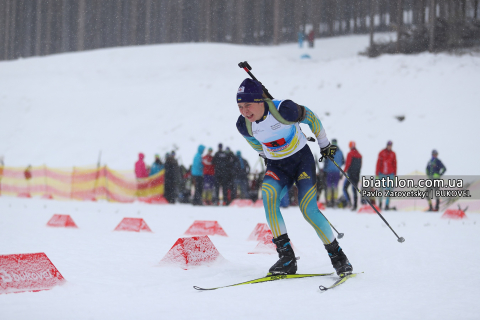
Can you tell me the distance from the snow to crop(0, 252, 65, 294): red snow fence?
10 centimetres

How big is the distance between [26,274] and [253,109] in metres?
2.13

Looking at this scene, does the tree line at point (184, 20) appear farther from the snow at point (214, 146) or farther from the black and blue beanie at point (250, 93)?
the black and blue beanie at point (250, 93)

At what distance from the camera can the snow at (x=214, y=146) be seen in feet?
10.8

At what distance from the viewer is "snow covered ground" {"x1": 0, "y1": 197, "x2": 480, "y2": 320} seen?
2.98 metres

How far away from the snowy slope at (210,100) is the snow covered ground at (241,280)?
1087 cm

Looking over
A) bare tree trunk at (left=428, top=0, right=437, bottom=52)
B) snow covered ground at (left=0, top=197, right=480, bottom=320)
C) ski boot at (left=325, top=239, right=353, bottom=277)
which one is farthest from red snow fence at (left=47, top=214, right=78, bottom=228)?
bare tree trunk at (left=428, top=0, right=437, bottom=52)

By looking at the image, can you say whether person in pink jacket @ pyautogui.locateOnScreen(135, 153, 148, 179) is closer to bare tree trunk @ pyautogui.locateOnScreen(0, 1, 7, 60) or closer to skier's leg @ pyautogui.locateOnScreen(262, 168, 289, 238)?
skier's leg @ pyautogui.locateOnScreen(262, 168, 289, 238)

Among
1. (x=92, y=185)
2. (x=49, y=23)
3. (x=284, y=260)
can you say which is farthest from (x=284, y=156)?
(x=49, y=23)

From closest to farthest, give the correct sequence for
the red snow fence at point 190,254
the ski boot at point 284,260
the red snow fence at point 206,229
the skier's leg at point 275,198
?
the ski boot at point 284,260 < the skier's leg at point 275,198 < the red snow fence at point 190,254 < the red snow fence at point 206,229

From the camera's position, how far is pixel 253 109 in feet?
13.3

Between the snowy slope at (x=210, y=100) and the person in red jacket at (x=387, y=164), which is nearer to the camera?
the person in red jacket at (x=387, y=164)

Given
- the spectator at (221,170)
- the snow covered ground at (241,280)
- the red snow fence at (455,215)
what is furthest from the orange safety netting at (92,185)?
the red snow fence at (455,215)

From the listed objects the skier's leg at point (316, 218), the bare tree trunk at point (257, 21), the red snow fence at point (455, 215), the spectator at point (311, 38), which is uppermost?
the bare tree trunk at point (257, 21)

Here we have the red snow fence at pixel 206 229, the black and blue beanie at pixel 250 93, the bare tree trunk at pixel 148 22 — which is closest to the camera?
the black and blue beanie at pixel 250 93
